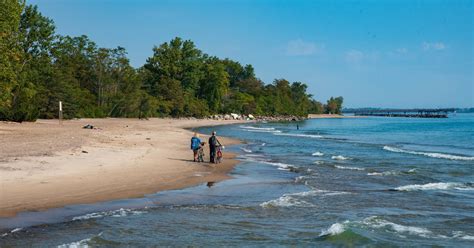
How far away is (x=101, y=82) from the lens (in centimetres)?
8181

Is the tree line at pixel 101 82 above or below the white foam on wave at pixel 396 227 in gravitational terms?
above

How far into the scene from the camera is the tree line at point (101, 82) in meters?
46.5

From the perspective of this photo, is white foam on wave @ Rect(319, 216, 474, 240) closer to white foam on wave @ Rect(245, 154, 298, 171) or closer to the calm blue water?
the calm blue water

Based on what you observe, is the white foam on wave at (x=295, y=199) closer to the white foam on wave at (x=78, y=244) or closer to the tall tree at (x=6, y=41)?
the white foam on wave at (x=78, y=244)

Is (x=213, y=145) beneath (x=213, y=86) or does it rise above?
beneath

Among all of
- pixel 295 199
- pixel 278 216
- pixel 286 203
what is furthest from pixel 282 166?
pixel 278 216

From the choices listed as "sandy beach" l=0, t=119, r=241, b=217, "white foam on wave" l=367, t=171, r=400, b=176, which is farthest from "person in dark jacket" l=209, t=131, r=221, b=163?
"white foam on wave" l=367, t=171, r=400, b=176

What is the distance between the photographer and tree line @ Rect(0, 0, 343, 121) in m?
46.5

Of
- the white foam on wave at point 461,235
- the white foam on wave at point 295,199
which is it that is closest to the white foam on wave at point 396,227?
the white foam on wave at point 461,235

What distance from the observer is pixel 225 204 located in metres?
14.2

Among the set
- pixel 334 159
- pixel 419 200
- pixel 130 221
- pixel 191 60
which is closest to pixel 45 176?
pixel 130 221

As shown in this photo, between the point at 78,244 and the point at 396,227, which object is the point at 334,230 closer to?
the point at 396,227

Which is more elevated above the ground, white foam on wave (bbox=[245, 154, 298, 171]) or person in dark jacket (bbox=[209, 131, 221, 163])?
person in dark jacket (bbox=[209, 131, 221, 163])

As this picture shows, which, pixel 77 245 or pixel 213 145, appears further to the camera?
pixel 213 145
